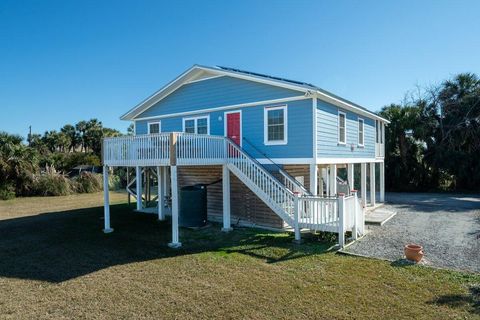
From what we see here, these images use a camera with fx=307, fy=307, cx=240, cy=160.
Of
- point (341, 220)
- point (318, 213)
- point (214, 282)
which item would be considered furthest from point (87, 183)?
point (341, 220)

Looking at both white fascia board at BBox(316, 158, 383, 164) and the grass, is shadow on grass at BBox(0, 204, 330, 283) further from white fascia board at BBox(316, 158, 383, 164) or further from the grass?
white fascia board at BBox(316, 158, 383, 164)

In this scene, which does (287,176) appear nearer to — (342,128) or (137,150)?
(342,128)

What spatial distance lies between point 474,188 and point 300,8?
20.0 m

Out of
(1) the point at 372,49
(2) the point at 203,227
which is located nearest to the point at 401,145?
(1) the point at 372,49

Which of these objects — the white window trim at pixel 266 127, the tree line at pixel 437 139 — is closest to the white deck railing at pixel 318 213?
the white window trim at pixel 266 127

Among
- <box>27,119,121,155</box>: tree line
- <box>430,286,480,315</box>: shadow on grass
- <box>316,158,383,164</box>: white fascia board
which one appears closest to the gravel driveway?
<box>430,286,480,315</box>: shadow on grass

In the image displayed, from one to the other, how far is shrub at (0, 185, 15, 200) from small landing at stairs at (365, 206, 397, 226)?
2266cm

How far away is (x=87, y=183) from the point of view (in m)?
25.3

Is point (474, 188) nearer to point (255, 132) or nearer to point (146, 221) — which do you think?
point (255, 132)

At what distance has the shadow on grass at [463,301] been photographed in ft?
16.0

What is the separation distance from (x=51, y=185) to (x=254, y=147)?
18646 mm

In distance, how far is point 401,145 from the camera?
77.8 feet

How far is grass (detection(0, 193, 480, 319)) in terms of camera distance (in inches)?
193

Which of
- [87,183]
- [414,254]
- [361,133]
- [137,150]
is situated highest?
[361,133]
